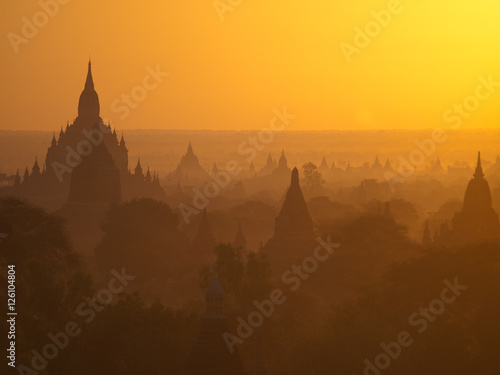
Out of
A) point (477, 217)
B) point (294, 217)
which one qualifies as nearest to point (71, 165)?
point (477, 217)

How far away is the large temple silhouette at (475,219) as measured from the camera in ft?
269

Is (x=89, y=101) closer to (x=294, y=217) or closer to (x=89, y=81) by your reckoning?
(x=89, y=81)

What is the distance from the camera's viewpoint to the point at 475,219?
83.2m

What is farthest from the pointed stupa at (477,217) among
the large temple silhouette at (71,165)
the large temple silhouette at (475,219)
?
the large temple silhouette at (71,165)

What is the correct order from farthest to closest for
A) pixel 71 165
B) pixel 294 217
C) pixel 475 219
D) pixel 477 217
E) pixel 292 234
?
pixel 71 165 < pixel 477 217 < pixel 475 219 < pixel 294 217 < pixel 292 234

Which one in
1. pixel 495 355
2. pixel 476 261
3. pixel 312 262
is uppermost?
pixel 312 262

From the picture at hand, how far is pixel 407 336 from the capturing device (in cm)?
4475

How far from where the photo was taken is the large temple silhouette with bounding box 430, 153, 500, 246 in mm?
81938

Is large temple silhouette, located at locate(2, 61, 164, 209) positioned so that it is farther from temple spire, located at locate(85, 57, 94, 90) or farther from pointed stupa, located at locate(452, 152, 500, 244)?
pointed stupa, located at locate(452, 152, 500, 244)

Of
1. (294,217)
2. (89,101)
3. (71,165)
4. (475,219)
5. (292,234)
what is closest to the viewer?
(292,234)

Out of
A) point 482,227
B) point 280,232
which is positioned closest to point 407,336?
point 280,232

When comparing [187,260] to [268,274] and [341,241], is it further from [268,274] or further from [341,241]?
[268,274]

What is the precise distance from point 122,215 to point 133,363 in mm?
44916

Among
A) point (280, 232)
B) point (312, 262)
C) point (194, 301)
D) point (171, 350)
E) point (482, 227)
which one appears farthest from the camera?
point (482, 227)
